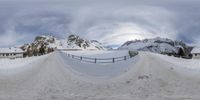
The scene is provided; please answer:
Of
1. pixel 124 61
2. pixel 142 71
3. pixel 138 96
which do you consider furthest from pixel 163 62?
pixel 138 96

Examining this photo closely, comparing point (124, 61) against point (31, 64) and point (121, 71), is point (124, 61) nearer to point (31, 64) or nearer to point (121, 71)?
point (121, 71)

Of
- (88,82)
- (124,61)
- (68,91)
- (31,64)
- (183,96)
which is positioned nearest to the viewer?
(183,96)

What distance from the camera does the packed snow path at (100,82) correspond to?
2791cm

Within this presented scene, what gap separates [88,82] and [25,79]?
501cm

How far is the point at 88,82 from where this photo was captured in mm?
31797

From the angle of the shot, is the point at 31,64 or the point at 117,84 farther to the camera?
the point at 31,64

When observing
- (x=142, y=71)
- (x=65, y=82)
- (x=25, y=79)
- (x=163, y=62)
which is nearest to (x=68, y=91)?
(x=65, y=82)

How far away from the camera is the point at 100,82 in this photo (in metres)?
31.8

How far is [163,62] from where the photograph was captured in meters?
35.2

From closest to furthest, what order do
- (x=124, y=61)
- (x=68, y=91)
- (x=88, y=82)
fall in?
(x=68, y=91)
(x=88, y=82)
(x=124, y=61)

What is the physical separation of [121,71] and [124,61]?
211 inches

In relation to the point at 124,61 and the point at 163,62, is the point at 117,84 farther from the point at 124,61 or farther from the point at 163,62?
the point at 124,61

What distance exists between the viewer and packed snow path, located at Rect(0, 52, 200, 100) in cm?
2791

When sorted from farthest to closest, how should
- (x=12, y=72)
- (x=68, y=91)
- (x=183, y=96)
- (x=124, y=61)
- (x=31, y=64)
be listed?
1. (x=124, y=61)
2. (x=31, y=64)
3. (x=12, y=72)
4. (x=68, y=91)
5. (x=183, y=96)
